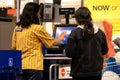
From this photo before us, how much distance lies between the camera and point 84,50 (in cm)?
359

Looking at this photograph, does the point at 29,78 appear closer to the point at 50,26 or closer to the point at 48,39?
the point at 48,39

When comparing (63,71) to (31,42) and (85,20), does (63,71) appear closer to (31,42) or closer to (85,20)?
(31,42)

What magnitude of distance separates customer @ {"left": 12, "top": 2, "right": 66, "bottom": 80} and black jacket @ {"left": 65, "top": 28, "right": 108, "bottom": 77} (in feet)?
1.92

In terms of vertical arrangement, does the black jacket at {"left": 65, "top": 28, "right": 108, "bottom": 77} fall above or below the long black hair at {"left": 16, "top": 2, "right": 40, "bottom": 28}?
below

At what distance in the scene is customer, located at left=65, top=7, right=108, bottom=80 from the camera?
11.7 ft

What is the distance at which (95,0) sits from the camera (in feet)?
17.6

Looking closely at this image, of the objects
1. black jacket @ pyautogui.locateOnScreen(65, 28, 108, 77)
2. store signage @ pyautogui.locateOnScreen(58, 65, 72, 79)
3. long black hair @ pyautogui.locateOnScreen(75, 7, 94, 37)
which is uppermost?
long black hair @ pyautogui.locateOnScreen(75, 7, 94, 37)

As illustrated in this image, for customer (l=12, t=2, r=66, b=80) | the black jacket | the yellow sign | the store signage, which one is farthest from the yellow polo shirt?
the yellow sign

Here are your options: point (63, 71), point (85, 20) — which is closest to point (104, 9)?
point (63, 71)

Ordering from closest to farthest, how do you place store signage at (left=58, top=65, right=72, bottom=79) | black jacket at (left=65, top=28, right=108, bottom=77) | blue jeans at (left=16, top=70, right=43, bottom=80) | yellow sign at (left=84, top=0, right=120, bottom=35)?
black jacket at (left=65, top=28, right=108, bottom=77), blue jeans at (left=16, top=70, right=43, bottom=80), store signage at (left=58, top=65, right=72, bottom=79), yellow sign at (left=84, top=0, right=120, bottom=35)

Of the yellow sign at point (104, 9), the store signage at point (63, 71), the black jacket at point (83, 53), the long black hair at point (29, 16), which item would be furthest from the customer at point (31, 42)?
the yellow sign at point (104, 9)

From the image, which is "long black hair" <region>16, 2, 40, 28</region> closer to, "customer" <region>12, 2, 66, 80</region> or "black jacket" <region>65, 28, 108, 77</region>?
"customer" <region>12, 2, 66, 80</region>

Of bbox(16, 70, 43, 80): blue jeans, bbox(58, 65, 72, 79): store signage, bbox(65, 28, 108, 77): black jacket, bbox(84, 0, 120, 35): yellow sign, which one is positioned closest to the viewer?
bbox(65, 28, 108, 77): black jacket

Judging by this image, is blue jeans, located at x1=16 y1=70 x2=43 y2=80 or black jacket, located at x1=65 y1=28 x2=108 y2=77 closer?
black jacket, located at x1=65 y1=28 x2=108 y2=77
